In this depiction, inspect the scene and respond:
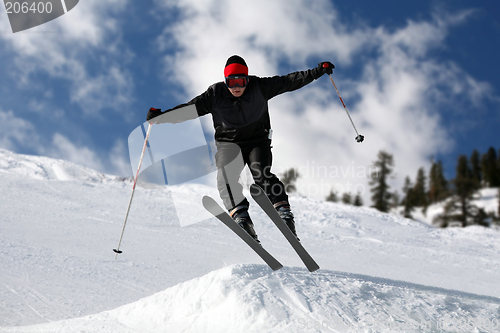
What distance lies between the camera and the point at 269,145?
13.3 feet

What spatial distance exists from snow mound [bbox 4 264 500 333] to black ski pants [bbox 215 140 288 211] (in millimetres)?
746

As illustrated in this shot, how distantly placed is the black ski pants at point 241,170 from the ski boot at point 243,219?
48 mm

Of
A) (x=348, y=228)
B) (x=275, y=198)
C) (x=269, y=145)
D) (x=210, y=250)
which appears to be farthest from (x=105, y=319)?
(x=348, y=228)

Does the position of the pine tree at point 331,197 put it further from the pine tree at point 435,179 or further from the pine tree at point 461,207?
the pine tree at point 435,179

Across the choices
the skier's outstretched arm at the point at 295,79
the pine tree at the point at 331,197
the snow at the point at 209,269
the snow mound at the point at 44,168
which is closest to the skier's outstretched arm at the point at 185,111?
the skier's outstretched arm at the point at 295,79

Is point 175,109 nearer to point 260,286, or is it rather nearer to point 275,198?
point 275,198

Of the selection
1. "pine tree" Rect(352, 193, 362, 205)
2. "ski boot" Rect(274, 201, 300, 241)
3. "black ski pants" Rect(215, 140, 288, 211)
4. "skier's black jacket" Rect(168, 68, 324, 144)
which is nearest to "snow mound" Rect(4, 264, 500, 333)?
"ski boot" Rect(274, 201, 300, 241)

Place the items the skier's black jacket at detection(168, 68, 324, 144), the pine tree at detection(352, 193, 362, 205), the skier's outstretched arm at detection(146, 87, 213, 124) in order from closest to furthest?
the skier's black jacket at detection(168, 68, 324, 144) → the skier's outstretched arm at detection(146, 87, 213, 124) → the pine tree at detection(352, 193, 362, 205)

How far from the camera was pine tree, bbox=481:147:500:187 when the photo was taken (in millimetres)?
72375

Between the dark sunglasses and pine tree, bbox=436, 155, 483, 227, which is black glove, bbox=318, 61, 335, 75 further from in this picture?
pine tree, bbox=436, 155, 483, 227

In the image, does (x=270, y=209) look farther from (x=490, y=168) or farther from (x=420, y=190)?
(x=490, y=168)

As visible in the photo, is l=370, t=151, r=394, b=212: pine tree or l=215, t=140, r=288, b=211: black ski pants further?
l=370, t=151, r=394, b=212: pine tree

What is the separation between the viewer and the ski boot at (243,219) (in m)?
3.95

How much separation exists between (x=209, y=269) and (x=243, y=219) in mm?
2821
